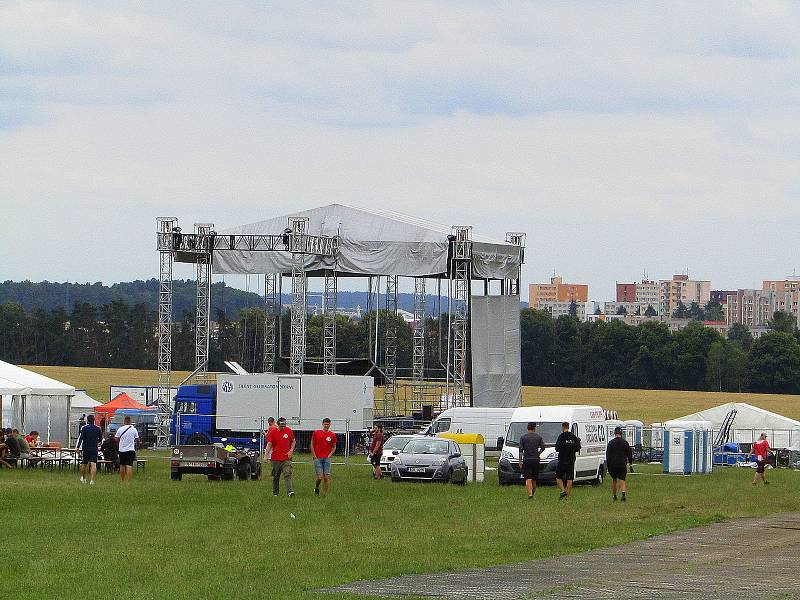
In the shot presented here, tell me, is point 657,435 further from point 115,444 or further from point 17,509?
point 17,509

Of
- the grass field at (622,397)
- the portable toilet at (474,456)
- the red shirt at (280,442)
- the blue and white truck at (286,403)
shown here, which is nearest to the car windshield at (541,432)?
the portable toilet at (474,456)

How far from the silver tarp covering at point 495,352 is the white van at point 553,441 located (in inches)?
784

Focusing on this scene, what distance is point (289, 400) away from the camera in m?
49.9

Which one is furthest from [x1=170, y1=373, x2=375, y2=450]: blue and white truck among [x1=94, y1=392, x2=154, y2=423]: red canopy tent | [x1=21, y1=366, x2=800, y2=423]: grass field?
[x1=21, y1=366, x2=800, y2=423]: grass field

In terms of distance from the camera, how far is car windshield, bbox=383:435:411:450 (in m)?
38.2

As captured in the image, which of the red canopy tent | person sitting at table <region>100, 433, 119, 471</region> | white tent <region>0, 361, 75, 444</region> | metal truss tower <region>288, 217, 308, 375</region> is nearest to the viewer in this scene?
person sitting at table <region>100, 433, 119, 471</region>

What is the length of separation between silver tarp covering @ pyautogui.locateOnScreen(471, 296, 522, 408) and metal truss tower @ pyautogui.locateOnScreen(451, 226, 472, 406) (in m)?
0.47

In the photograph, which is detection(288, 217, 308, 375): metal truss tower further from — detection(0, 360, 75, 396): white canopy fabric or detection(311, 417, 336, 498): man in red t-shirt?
detection(311, 417, 336, 498): man in red t-shirt

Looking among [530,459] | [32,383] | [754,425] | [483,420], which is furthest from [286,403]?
[530,459]

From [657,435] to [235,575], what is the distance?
140 feet

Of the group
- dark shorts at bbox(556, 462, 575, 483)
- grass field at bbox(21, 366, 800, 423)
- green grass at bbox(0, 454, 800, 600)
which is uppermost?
grass field at bbox(21, 366, 800, 423)

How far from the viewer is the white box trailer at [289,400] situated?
163ft

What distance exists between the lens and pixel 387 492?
30125mm

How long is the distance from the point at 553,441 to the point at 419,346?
26.5 metres
